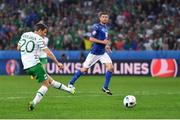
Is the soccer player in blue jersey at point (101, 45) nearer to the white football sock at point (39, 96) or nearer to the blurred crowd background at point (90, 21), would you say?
the white football sock at point (39, 96)

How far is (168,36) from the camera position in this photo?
114 feet

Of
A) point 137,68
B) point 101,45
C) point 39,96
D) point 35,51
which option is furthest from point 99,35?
point 137,68

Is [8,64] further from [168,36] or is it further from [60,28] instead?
[168,36]

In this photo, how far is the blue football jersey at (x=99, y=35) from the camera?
20656 millimetres

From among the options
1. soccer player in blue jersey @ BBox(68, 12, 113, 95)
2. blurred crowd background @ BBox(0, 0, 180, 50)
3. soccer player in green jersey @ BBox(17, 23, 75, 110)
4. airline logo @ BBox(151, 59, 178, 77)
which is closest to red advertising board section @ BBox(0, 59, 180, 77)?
airline logo @ BBox(151, 59, 178, 77)

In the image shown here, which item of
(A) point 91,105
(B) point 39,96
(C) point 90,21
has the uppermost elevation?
(B) point 39,96

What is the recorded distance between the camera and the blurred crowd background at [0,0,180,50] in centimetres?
3503

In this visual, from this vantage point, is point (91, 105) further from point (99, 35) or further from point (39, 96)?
point (99, 35)

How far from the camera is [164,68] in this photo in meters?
32.4

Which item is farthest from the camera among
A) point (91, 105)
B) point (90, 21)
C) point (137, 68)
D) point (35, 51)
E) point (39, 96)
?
point (90, 21)

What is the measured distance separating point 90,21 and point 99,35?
15.9 m

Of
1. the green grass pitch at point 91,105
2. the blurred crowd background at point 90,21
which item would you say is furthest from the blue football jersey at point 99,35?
the blurred crowd background at point 90,21

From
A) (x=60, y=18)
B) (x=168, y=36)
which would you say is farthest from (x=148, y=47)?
(x=60, y=18)

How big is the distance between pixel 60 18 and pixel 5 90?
16.2 metres
